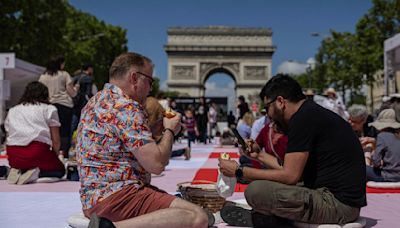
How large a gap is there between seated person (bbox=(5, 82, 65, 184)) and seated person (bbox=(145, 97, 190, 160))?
52.1 inches

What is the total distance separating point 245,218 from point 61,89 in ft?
20.2

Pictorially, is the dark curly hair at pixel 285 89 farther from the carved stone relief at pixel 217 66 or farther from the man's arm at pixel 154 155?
the carved stone relief at pixel 217 66

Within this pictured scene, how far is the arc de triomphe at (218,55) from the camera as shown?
213ft

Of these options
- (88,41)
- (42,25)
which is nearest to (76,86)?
(42,25)

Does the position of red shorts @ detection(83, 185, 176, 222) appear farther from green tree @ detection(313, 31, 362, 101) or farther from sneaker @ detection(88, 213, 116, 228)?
green tree @ detection(313, 31, 362, 101)

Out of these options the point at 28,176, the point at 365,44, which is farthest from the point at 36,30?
the point at 28,176

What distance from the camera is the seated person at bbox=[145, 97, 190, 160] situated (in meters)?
4.00

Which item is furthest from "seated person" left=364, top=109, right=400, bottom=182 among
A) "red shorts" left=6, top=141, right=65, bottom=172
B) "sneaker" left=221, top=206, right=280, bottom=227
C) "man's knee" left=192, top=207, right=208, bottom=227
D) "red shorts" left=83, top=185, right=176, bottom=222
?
"red shorts" left=6, top=141, right=65, bottom=172

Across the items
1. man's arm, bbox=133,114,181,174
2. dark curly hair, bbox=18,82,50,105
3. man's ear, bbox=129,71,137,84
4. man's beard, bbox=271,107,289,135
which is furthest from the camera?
dark curly hair, bbox=18,82,50,105

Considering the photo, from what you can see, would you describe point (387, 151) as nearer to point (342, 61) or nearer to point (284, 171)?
point (284, 171)

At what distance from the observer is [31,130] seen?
680 centimetres

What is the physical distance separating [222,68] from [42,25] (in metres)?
39.6

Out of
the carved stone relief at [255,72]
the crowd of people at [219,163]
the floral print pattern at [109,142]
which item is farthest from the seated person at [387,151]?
the carved stone relief at [255,72]

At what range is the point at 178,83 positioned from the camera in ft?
214
